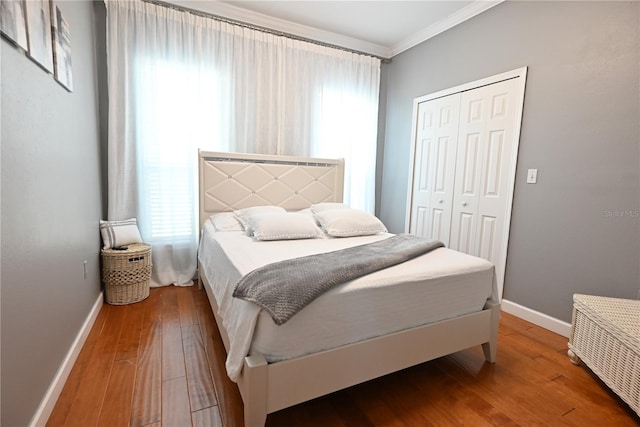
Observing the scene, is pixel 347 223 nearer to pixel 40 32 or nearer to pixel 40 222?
pixel 40 222

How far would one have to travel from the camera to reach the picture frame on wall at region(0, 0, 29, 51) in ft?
3.74

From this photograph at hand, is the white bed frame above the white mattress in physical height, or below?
below

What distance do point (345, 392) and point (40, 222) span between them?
1730 millimetres

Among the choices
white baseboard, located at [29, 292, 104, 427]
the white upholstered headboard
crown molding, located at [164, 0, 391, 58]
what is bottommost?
white baseboard, located at [29, 292, 104, 427]

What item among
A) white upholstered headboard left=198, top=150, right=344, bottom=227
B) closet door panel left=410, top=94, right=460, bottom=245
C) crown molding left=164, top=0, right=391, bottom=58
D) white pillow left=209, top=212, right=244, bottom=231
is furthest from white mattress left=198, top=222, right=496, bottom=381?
crown molding left=164, top=0, right=391, bottom=58

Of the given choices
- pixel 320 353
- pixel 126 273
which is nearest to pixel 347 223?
pixel 320 353

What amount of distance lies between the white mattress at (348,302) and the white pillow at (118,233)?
1.10 meters

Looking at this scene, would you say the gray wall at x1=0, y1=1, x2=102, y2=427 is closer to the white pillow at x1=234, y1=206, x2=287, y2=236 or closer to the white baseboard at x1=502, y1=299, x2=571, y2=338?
the white pillow at x1=234, y1=206, x2=287, y2=236

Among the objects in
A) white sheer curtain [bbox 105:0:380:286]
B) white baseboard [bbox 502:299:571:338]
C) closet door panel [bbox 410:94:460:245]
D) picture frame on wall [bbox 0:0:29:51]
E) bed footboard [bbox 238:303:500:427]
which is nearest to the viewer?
picture frame on wall [bbox 0:0:29:51]

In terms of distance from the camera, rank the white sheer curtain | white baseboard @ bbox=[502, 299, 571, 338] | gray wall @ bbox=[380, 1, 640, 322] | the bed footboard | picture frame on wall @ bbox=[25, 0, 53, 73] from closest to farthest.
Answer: the bed footboard
picture frame on wall @ bbox=[25, 0, 53, 73]
gray wall @ bbox=[380, 1, 640, 322]
white baseboard @ bbox=[502, 299, 571, 338]
the white sheer curtain

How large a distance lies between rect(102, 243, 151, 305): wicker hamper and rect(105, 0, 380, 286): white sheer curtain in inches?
13.5

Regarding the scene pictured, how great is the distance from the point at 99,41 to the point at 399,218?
364 cm

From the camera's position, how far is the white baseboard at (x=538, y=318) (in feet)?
7.75

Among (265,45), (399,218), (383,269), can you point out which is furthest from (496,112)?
(265,45)
